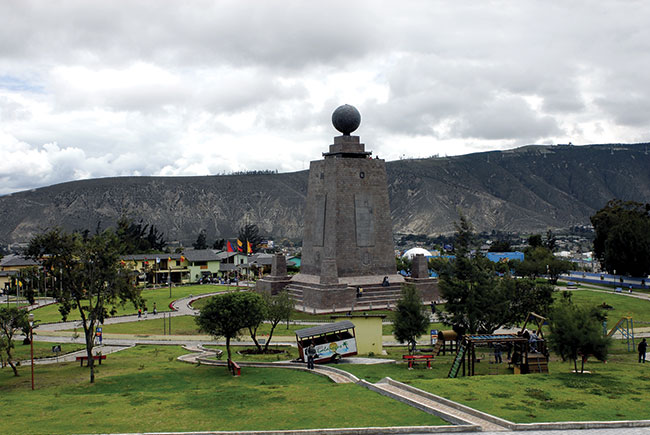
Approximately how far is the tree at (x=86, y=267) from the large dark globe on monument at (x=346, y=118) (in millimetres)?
28366

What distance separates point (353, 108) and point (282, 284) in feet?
54.5

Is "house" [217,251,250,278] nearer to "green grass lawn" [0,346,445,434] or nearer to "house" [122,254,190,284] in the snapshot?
"house" [122,254,190,284]

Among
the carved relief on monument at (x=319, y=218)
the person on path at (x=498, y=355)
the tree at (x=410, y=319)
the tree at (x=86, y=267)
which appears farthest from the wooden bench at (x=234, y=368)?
the carved relief on monument at (x=319, y=218)

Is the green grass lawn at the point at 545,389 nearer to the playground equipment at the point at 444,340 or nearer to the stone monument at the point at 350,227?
the playground equipment at the point at 444,340

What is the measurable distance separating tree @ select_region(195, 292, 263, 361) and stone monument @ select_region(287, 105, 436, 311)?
21747 mm

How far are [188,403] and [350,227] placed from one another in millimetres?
32314

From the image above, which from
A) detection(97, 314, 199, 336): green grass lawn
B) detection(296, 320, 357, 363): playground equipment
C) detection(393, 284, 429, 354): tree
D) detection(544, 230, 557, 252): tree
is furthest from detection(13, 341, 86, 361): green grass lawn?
detection(544, 230, 557, 252): tree

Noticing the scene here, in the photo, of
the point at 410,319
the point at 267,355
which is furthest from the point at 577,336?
the point at 267,355

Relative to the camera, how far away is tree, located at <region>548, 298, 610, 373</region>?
75.6 ft

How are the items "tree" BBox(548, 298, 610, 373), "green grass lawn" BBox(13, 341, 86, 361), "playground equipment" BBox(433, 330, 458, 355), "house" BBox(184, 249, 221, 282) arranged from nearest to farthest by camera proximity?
"tree" BBox(548, 298, 610, 373) → "playground equipment" BBox(433, 330, 458, 355) → "green grass lawn" BBox(13, 341, 86, 361) → "house" BBox(184, 249, 221, 282)

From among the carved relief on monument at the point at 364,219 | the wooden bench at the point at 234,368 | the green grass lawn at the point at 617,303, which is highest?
the carved relief on monument at the point at 364,219

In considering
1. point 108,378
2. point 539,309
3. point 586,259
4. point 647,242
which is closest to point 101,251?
point 108,378

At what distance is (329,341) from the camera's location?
1066 inches

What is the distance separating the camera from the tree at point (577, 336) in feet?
75.6
